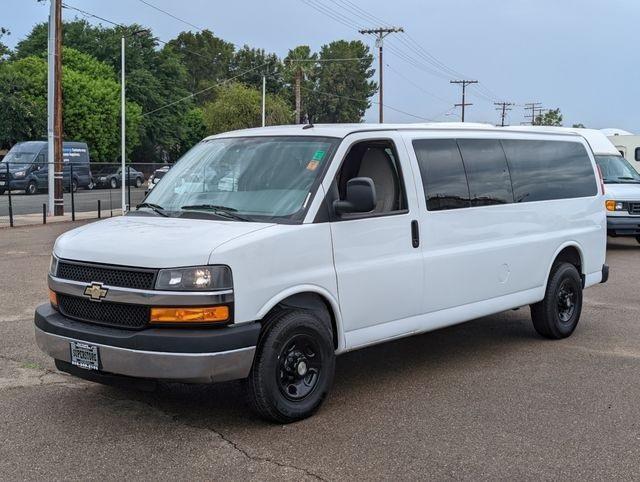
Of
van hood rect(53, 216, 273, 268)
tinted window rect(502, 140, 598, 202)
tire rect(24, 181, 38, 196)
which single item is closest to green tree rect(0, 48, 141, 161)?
tire rect(24, 181, 38, 196)

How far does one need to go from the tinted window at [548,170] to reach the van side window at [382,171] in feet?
5.41

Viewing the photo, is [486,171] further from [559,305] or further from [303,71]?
[303,71]

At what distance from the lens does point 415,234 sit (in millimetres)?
5781

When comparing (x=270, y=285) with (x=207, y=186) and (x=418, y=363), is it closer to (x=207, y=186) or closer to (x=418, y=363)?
(x=207, y=186)

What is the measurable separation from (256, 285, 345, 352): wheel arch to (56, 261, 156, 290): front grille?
0.72 m

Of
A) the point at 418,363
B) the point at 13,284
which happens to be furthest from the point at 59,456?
the point at 13,284

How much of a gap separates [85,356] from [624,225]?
12796 mm

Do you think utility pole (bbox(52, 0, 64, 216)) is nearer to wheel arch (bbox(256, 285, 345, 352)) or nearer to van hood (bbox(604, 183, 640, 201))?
van hood (bbox(604, 183, 640, 201))

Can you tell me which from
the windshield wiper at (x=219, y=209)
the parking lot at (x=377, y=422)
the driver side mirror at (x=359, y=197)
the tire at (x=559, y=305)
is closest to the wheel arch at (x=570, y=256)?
the tire at (x=559, y=305)

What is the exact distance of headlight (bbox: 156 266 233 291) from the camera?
450 cm

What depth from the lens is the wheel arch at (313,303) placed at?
480 centimetres

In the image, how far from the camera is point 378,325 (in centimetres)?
554

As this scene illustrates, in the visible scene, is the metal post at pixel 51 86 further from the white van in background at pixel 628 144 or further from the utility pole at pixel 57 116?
the white van in background at pixel 628 144

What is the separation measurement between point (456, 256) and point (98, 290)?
2.87 m
